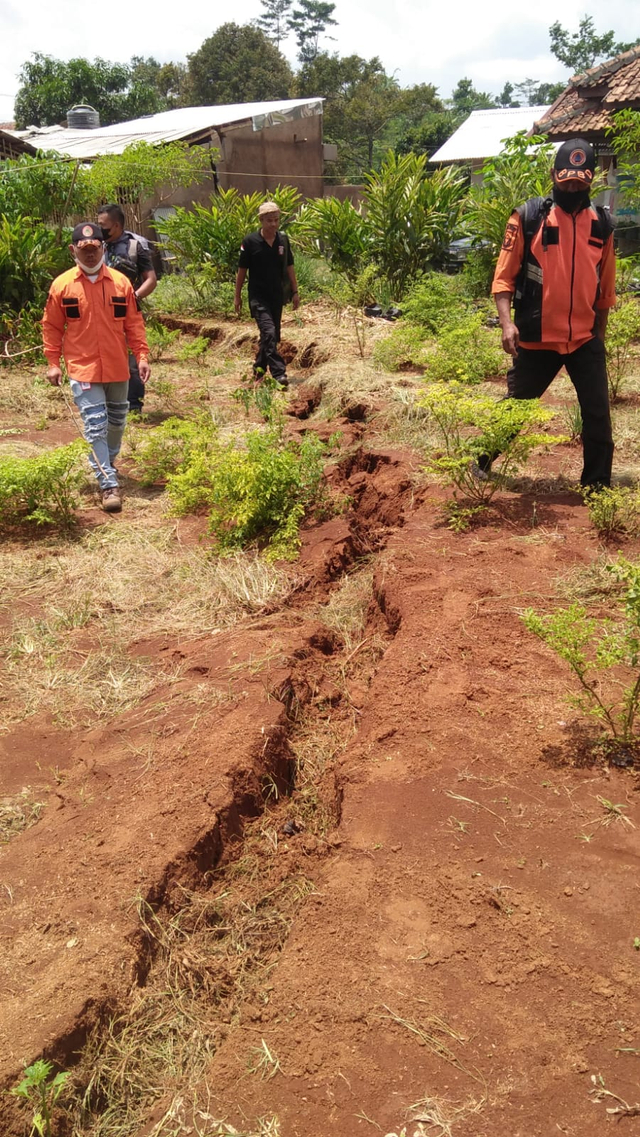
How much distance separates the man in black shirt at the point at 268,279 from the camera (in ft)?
24.7

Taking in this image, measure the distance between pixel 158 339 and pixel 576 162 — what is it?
6247 mm

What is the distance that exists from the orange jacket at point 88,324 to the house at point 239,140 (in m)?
16.0

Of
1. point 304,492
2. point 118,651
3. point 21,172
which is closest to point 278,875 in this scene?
point 118,651

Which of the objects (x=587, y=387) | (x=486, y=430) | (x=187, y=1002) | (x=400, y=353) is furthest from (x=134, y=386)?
(x=187, y=1002)

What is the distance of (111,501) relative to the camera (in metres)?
5.19

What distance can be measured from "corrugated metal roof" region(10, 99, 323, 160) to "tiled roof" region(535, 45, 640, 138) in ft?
29.4

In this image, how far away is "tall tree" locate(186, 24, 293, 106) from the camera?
50.2 m

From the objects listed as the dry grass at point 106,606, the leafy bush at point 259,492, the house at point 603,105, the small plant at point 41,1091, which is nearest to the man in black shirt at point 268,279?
the leafy bush at point 259,492

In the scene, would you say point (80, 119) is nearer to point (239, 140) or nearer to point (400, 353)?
point (239, 140)

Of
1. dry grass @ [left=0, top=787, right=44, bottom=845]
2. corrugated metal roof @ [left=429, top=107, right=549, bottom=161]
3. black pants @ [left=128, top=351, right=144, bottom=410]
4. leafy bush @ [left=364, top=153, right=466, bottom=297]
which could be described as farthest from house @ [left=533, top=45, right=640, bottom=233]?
dry grass @ [left=0, top=787, right=44, bottom=845]

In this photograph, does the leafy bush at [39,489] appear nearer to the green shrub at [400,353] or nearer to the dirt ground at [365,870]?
the dirt ground at [365,870]

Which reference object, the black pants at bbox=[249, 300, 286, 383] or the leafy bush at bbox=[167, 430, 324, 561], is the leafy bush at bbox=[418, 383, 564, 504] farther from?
the black pants at bbox=[249, 300, 286, 383]

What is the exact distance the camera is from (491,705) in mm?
3016

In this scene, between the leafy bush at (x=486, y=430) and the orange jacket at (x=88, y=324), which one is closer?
the leafy bush at (x=486, y=430)
